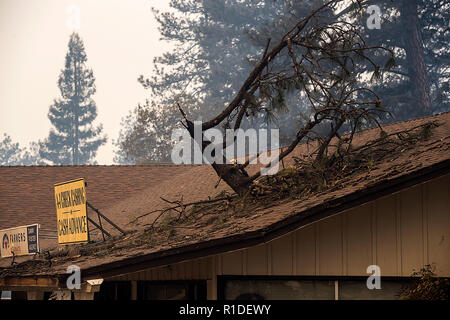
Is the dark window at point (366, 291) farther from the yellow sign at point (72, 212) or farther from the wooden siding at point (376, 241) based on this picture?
the yellow sign at point (72, 212)

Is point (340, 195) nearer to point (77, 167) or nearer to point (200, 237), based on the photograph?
point (200, 237)

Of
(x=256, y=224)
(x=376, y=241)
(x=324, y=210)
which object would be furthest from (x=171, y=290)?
(x=324, y=210)

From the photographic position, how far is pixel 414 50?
42.1 metres

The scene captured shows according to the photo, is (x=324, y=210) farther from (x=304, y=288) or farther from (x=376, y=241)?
(x=304, y=288)

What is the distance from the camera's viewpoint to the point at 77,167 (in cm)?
2931

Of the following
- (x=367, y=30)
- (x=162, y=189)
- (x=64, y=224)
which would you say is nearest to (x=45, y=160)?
(x=367, y=30)

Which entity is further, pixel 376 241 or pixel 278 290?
pixel 278 290

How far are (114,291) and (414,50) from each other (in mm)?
32376

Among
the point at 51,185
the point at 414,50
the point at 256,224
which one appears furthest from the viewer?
the point at 414,50

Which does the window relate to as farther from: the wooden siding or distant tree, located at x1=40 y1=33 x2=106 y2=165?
distant tree, located at x1=40 y1=33 x2=106 y2=165

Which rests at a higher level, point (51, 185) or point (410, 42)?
point (410, 42)

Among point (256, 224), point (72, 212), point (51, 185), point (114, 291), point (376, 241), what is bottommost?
point (114, 291)

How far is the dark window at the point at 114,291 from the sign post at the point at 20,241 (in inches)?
184

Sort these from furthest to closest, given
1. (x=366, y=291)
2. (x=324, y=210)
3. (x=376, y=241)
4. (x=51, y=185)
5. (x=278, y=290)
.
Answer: (x=51, y=185) → (x=278, y=290) → (x=366, y=291) → (x=376, y=241) → (x=324, y=210)
